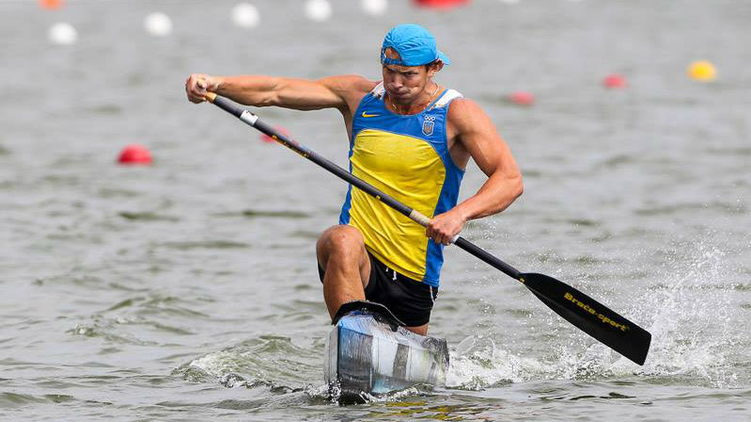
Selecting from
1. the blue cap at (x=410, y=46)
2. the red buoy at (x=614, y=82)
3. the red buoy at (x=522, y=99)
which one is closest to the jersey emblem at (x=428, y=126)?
the blue cap at (x=410, y=46)

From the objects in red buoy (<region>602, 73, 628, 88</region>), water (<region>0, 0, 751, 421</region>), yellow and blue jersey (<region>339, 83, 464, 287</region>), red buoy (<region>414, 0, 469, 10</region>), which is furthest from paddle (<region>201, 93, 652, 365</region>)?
red buoy (<region>414, 0, 469, 10</region>)

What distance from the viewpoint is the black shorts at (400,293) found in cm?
689

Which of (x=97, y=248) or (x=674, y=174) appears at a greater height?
(x=674, y=174)

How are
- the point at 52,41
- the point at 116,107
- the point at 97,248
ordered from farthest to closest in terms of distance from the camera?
the point at 52,41 → the point at 116,107 → the point at 97,248

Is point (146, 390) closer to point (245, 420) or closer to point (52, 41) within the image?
point (245, 420)

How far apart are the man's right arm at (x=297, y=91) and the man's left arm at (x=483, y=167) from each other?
1.80 ft

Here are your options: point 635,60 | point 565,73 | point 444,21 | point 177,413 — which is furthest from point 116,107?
point 177,413

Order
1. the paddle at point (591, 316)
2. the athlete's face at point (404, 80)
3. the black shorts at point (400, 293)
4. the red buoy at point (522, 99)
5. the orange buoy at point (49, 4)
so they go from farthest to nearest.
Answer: the orange buoy at point (49, 4), the red buoy at point (522, 99), the paddle at point (591, 316), the black shorts at point (400, 293), the athlete's face at point (404, 80)

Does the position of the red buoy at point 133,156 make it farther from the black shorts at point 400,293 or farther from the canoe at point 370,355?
the canoe at point 370,355

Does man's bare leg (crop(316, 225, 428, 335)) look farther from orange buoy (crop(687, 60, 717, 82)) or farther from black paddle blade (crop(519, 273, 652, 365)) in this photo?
orange buoy (crop(687, 60, 717, 82))

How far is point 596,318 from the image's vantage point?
730cm

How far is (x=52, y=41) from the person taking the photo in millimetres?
26109

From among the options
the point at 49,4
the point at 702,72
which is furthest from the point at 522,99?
the point at 49,4

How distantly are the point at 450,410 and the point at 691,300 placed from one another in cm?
334
